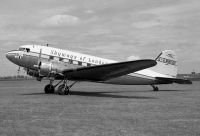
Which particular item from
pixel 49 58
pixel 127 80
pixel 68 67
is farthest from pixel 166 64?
pixel 49 58

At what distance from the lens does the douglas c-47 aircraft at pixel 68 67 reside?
691 inches

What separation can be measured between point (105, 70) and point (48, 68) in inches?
146

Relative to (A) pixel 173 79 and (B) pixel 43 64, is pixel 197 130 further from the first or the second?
(A) pixel 173 79

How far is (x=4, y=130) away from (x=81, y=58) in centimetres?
1401

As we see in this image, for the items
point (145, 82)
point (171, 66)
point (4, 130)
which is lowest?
point (4, 130)

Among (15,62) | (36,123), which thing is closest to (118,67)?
(15,62)

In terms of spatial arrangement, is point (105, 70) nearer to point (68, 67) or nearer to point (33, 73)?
point (68, 67)

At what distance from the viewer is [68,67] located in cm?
1964

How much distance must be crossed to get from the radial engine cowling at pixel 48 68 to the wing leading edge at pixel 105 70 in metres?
0.53

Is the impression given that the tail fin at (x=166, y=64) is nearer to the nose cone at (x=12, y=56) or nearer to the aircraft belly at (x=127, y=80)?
the aircraft belly at (x=127, y=80)

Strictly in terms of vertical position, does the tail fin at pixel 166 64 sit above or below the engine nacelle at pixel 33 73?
above

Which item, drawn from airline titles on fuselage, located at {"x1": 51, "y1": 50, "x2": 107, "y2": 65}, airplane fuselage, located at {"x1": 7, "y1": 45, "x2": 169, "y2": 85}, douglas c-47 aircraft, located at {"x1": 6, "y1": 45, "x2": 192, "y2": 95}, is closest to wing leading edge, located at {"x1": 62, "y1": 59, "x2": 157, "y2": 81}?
douglas c-47 aircraft, located at {"x1": 6, "y1": 45, "x2": 192, "y2": 95}

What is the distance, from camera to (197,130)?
22.8ft

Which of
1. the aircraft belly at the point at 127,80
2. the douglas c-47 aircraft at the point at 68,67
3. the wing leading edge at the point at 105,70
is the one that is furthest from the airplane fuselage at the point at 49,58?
the aircraft belly at the point at 127,80
